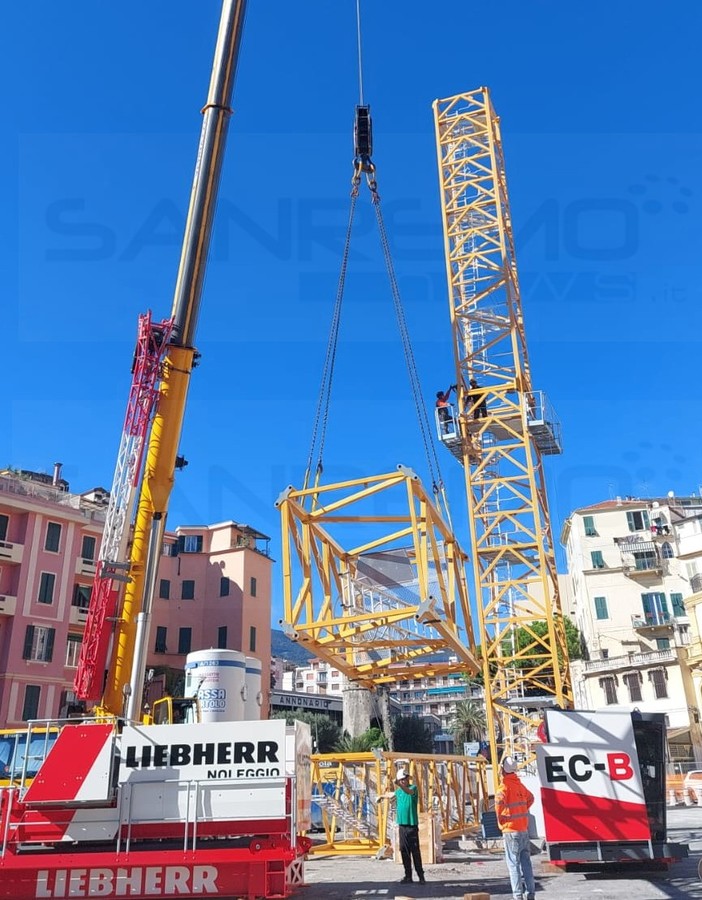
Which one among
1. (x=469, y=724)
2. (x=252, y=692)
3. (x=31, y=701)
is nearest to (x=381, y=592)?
(x=252, y=692)

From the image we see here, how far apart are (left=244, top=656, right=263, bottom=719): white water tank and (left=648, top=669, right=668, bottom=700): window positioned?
121ft

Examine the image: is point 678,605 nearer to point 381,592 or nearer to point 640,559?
point 640,559

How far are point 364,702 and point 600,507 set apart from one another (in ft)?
70.8

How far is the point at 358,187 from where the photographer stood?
22.3 metres

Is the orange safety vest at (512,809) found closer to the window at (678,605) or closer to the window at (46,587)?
the window at (46,587)

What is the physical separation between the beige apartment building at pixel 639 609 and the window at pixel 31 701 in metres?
32.3

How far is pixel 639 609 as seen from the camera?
5012 centimetres

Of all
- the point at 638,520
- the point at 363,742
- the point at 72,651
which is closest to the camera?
the point at 72,651

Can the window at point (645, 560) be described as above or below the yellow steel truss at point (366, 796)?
above

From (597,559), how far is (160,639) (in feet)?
96.2

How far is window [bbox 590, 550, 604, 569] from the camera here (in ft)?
172

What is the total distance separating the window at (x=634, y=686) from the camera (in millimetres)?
46438

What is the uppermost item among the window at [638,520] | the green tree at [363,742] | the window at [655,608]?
the window at [638,520]

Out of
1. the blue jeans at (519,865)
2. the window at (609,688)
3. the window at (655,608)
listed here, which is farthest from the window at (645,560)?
the blue jeans at (519,865)
